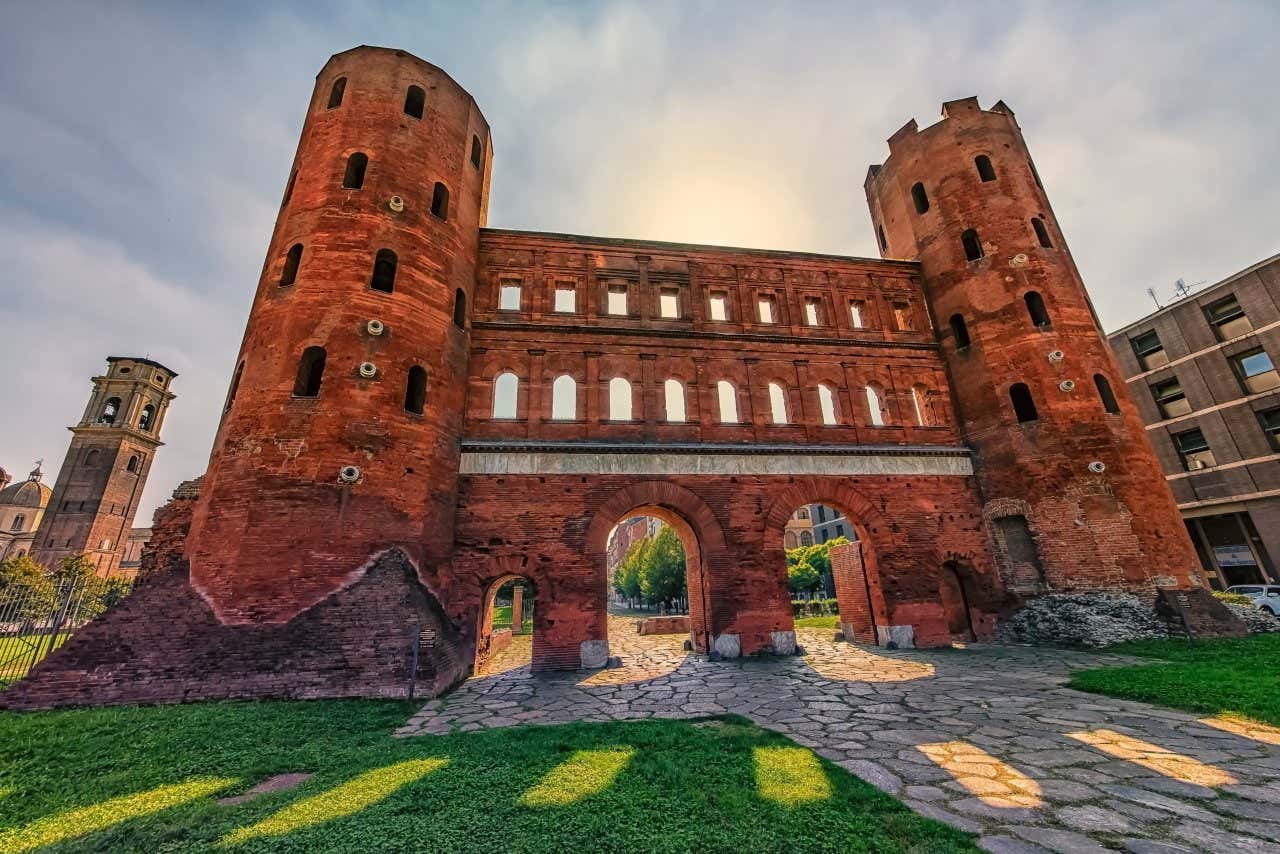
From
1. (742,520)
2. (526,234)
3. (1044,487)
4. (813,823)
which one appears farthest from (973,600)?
(526,234)

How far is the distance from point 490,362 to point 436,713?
27.8 ft

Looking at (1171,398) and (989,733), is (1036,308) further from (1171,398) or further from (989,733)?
(1171,398)

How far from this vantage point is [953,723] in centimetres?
611

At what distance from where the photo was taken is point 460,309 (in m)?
13.3

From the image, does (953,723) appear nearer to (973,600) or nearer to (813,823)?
(813,823)

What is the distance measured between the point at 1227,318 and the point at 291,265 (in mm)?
36857

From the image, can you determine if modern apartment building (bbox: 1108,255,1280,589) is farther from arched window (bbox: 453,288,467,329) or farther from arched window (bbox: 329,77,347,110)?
arched window (bbox: 329,77,347,110)

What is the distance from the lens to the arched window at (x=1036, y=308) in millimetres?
14805

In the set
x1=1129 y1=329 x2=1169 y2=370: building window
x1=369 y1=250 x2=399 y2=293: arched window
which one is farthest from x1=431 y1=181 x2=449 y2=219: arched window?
x1=1129 y1=329 x2=1169 y2=370: building window

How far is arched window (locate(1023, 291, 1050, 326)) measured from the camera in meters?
14.8

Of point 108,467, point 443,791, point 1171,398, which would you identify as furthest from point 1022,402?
point 108,467

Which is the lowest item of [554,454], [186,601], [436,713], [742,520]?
[436,713]

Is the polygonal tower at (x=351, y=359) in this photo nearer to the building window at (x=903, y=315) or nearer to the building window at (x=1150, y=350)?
the building window at (x=903, y=315)

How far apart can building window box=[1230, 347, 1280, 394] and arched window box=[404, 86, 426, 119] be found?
112 ft
